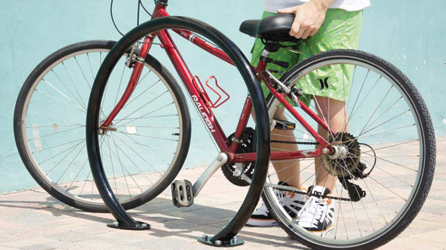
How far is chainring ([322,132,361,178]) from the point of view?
275cm

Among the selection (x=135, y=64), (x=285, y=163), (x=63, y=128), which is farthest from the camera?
(x=63, y=128)

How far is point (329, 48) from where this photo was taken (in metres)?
3.07

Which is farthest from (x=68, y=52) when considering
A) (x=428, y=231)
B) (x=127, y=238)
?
(x=428, y=231)

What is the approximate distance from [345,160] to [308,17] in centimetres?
61

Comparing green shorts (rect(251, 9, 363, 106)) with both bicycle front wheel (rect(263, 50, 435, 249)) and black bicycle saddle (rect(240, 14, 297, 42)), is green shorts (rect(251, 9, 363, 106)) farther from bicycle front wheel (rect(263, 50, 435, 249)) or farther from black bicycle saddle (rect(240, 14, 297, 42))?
black bicycle saddle (rect(240, 14, 297, 42))

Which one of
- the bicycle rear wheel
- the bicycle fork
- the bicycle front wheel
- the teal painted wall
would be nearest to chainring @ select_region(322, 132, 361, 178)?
the bicycle front wheel

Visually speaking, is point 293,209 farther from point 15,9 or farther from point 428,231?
point 15,9

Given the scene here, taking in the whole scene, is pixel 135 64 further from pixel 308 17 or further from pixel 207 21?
pixel 207 21

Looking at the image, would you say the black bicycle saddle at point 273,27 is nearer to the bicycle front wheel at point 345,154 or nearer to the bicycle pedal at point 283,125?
the bicycle front wheel at point 345,154

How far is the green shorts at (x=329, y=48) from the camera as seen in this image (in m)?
2.97

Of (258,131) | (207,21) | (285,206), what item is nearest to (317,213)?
(285,206)

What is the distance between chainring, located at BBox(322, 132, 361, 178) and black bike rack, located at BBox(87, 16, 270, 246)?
0.30 m

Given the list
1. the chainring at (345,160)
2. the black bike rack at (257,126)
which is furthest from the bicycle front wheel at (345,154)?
the black bike rack at (257,126)

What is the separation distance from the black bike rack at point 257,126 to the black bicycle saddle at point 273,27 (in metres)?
0.16
